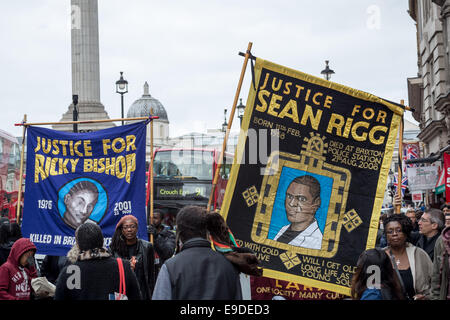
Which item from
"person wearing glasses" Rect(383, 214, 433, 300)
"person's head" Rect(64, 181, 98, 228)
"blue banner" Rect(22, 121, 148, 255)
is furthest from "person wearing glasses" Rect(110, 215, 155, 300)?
"person wearing glasses" Rect(383, 214, 433, 300)

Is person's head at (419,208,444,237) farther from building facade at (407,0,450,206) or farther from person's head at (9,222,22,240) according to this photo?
building facade at (407,0,450,206)

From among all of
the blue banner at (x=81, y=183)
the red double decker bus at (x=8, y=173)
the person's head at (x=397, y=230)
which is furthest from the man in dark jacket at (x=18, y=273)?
the red double decker bus at (x=8, y=173)

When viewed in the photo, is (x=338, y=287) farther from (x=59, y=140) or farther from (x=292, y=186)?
(x=59, y=140)

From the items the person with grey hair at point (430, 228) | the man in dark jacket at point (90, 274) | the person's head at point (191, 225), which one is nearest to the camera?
the person's head at point (191, 225)

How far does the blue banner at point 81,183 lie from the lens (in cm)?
868

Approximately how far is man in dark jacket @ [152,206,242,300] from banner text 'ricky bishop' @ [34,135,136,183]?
459cm

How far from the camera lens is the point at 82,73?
41.0m

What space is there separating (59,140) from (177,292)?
213 inches

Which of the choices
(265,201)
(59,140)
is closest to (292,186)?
(265,201)

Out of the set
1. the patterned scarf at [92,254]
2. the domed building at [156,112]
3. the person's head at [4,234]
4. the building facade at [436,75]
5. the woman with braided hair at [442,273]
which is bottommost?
the woman with braided hair at [442,273]

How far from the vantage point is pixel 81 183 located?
8852 millimetres

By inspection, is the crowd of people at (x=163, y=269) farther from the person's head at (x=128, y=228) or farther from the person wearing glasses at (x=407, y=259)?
the person wearing glasses at (x=407, y=259)

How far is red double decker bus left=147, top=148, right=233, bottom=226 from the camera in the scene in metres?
23.7

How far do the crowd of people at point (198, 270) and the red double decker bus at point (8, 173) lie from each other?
11.9 meters
